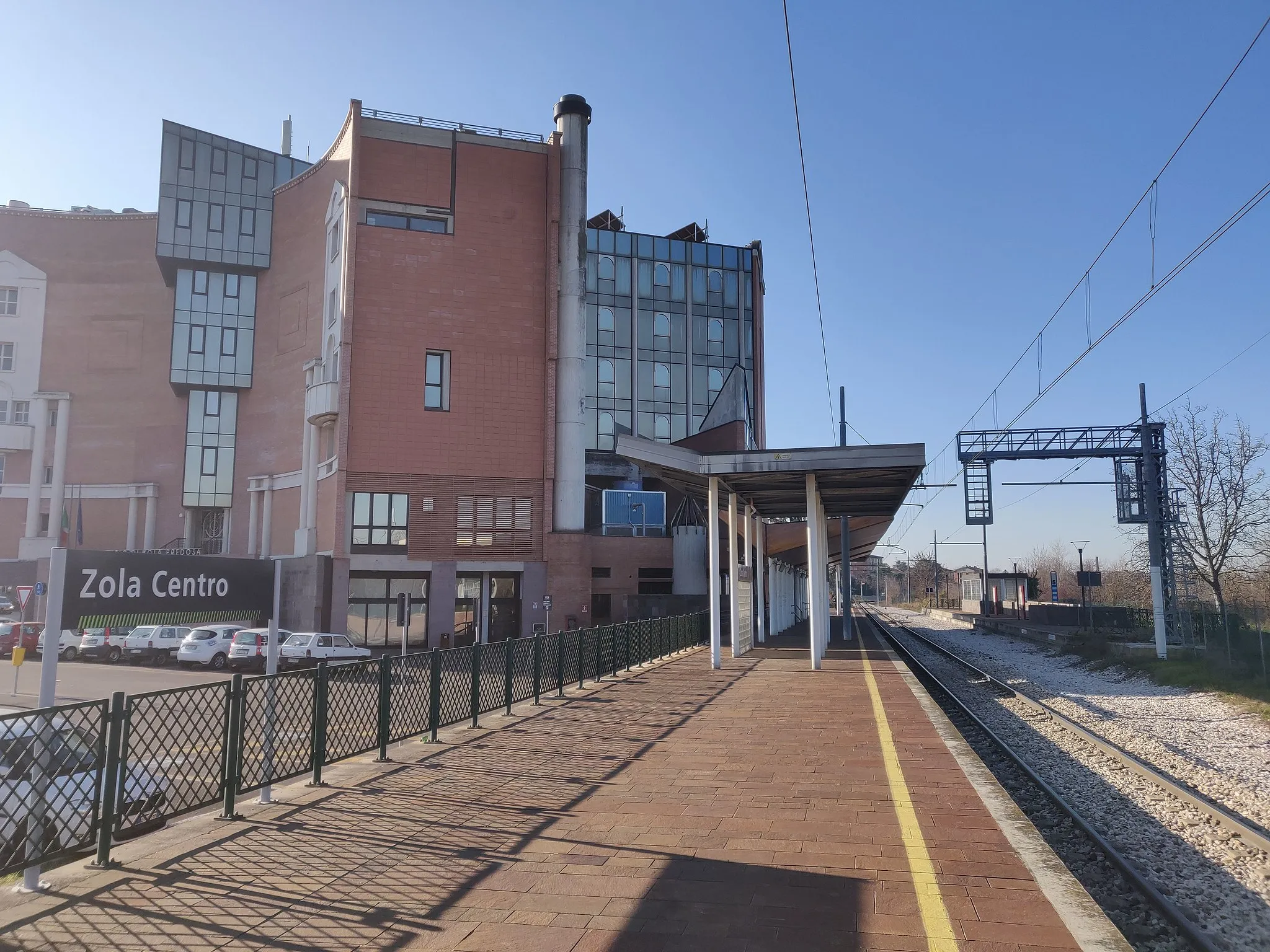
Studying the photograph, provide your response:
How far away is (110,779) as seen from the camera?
5.65 meters

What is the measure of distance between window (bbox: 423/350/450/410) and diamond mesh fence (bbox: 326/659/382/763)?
103 feet

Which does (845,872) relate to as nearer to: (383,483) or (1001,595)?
(383,483)

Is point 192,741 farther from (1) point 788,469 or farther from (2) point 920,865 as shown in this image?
(1) point 788,469

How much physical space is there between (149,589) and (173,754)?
1.25m

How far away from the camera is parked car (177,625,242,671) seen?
2856 centimetres

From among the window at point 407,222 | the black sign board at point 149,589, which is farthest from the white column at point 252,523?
the black sign board at point 149,589

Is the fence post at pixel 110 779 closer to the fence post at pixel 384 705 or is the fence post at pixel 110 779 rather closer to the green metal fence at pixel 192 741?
the green metal fence at pixel 192 741

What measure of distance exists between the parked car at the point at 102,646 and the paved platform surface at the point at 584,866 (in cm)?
2689

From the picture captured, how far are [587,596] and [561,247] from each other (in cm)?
1709

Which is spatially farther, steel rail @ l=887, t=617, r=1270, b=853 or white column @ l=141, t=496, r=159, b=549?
white column @ l=141, t=496, r=159, b=549

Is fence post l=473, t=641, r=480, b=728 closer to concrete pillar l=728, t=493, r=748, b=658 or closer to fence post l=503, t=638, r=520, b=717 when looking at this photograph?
fence post l=503, t=638, r=520, b=717

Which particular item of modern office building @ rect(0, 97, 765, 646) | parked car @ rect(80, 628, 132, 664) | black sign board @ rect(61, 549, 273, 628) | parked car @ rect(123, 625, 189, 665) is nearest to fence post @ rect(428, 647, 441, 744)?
black sign board @ rect(61, 549, 273, 628)

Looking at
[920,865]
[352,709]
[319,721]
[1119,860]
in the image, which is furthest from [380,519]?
[920,865]

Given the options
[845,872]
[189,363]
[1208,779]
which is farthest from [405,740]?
[189,363]
